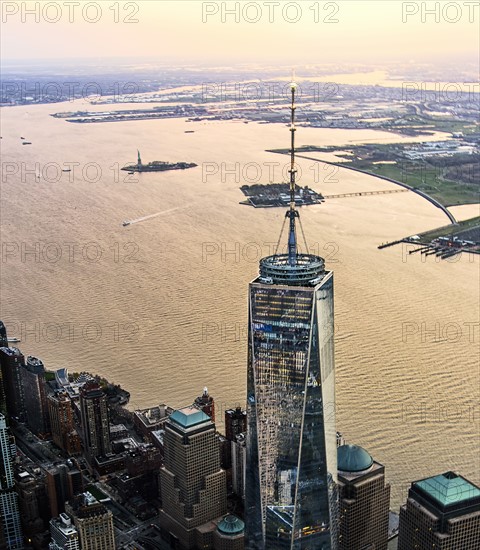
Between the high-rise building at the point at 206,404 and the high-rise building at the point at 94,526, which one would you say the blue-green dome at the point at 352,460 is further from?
the high-rise building at the point at 206,404

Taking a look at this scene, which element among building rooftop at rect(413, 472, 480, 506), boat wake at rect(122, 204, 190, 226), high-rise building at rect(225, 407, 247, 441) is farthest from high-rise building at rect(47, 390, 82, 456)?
boat wake at rect(122, 204, 190, 226)

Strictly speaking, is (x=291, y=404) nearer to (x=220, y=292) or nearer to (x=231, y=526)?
(x=231, y=526)

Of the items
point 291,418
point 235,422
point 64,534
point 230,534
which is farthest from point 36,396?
point 291,418

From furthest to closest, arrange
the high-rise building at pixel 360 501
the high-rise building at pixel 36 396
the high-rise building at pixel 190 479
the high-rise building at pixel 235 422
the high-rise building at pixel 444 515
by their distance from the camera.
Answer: the high-rise building at pixel 36 396
the high-rise building at pixel 235 422
the high-rise building at pixel 190 479
the high-rise building at pixel 360 501
the high-rise building at pixel 444 515

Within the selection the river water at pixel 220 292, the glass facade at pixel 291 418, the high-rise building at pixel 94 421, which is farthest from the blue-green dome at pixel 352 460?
the high-rise building at pixel 94 421

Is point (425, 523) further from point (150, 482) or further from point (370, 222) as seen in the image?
point (370, 222)

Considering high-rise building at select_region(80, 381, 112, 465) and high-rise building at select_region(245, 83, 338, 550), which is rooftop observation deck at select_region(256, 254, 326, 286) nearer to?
high-rise building at select_region(245, 83, 338, 550)
